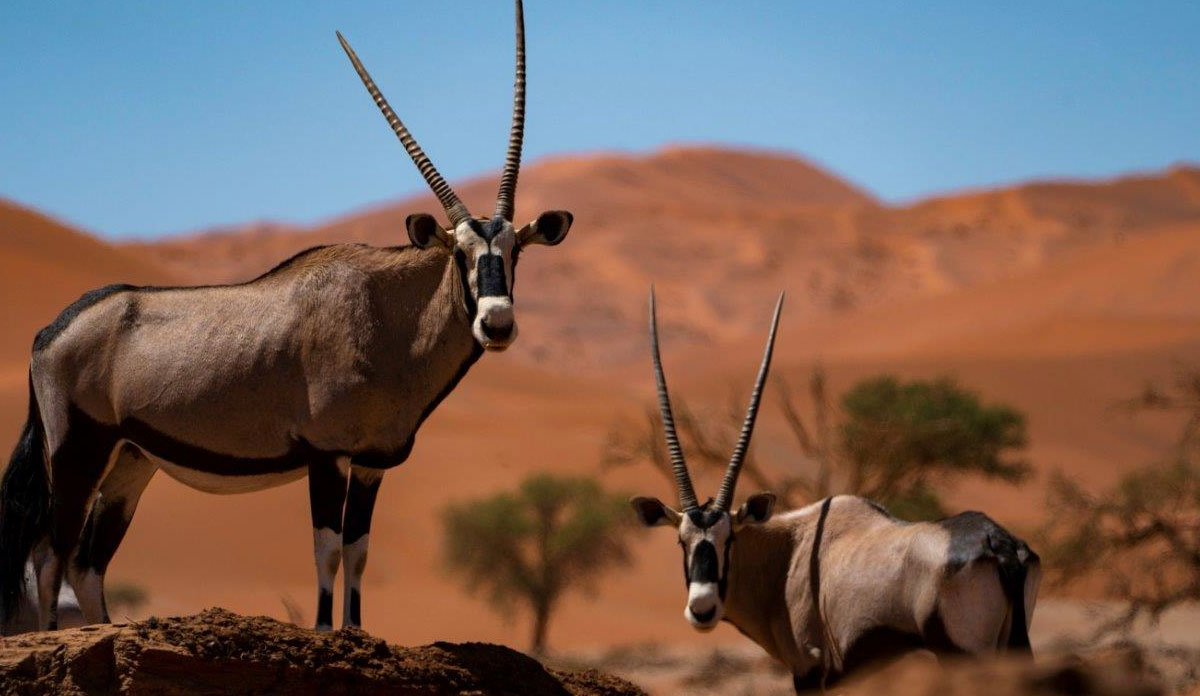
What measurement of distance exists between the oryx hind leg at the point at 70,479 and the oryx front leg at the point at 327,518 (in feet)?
3.15

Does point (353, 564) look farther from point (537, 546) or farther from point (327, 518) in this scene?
point (537, 546)

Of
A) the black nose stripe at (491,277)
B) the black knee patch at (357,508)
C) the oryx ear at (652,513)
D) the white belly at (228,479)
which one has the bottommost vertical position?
the oryx ear at (652,513)

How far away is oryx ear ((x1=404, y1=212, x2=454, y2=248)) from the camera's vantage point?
5988 millimetres

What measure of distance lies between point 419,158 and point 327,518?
5.03ft

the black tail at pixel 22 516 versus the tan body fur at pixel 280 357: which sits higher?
the tan body fur at pixel 280 357

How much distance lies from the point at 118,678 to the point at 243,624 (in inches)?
16.7

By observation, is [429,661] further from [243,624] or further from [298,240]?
[298,240]

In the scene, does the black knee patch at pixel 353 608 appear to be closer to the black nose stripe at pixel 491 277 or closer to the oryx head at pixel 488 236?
the oryx head at pixel 488 236

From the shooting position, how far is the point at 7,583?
659cm

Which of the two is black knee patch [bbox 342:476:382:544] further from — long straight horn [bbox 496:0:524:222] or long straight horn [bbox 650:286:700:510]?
long straight horn [bbox 650:286:700:510]

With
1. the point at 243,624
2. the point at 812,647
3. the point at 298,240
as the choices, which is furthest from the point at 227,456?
the point at 298,240

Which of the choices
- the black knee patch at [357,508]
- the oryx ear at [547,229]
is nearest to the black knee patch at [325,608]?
the black knee patch at [357,508]

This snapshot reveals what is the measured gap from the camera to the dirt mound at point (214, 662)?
16.1ft

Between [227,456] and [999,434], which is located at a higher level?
[227,456]
